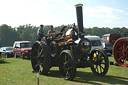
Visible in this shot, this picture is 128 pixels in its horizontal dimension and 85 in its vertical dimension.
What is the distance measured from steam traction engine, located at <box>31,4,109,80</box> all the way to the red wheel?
10.2ft

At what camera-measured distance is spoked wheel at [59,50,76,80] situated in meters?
6.71

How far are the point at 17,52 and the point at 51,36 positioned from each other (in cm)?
1197

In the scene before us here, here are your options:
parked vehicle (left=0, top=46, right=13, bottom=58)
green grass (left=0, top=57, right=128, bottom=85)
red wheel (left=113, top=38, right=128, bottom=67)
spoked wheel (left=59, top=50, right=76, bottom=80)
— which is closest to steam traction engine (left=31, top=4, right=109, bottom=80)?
spoked wheel (left=59, top=50, right=76, bottom=80)

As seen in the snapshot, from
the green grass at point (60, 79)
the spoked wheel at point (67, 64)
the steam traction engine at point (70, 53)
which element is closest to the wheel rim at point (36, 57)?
the steam traction engine at point (70, 53)

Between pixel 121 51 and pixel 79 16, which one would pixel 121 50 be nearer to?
pixel 121 51

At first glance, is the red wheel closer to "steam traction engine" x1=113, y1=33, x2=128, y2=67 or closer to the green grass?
"steam traction engine" x1=113, y1=33, x2=128, y2=67

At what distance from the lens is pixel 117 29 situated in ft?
392

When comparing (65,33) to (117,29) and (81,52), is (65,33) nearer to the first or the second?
(81,52)

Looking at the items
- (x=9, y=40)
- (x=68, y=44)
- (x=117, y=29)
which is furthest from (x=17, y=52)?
(x=117, y=29)

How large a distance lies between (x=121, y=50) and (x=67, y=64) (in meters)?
5.01

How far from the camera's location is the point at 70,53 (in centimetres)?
689

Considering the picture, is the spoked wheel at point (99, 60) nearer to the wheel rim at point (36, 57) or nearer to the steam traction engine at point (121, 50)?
the wheel rim at point (36, 57)

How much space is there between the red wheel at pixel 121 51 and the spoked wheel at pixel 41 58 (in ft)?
15.8

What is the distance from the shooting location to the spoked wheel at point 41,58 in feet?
26.1
